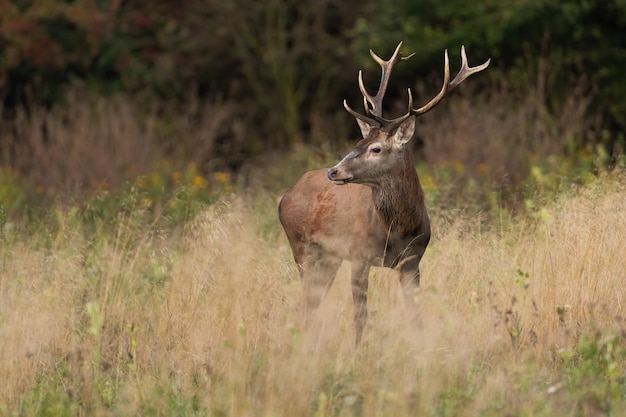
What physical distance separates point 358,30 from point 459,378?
443 inches

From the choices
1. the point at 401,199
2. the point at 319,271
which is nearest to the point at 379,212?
the point at 401,199

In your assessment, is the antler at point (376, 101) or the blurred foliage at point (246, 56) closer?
the antler at point (376, 101)

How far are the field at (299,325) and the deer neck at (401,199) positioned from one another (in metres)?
0.37

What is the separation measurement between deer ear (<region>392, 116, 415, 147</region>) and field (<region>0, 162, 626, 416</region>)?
2.45 ft

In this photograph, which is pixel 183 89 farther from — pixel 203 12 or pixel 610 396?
pixel 610 396

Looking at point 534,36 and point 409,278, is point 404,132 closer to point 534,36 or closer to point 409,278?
point 409,278

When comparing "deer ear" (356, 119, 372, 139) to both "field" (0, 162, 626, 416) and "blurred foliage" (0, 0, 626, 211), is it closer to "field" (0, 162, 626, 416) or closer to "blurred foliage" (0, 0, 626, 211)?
"field" (0, 162, 626, 416)

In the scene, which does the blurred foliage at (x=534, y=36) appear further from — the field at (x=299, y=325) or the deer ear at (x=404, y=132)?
the deer ear at (x=404, y=132)

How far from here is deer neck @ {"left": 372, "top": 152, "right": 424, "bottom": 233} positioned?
22.2 ft

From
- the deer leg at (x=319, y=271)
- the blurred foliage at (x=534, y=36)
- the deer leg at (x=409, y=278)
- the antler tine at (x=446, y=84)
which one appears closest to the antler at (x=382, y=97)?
the antler tine at (x=446, y=84)

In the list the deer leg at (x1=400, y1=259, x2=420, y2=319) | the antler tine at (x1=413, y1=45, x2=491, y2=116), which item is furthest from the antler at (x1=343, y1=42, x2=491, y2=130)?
the deer leg at (x1=400, y1=259, x2=420, y2=319)

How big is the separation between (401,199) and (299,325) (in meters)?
1.19

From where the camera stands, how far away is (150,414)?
5.07 m

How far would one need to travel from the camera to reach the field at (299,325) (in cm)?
500
